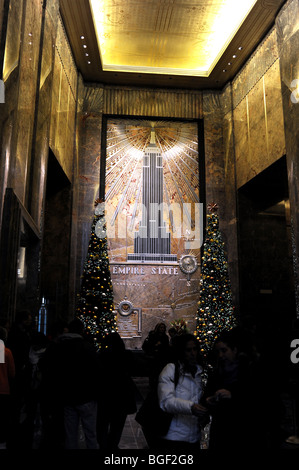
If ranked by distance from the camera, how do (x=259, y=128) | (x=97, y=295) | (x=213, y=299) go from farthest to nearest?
(x=259, y=128) → (x=213, y=299) → (x=97, y=295)

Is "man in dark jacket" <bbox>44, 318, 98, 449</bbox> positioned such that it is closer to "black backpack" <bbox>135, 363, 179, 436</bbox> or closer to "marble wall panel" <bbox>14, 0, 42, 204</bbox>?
"black backpack" <bbox>135, 363, 179, 436</bbox>

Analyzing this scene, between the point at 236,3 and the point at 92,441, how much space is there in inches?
472

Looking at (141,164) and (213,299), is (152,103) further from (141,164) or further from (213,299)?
(213,299)

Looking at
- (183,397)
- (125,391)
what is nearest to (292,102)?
(125,391)

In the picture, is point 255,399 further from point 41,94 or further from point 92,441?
point 41,94

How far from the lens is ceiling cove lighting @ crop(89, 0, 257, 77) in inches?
458

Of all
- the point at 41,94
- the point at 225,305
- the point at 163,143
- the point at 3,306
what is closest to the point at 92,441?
the point at 3,306

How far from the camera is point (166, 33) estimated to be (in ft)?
41.5

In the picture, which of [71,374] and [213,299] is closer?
[71,374]

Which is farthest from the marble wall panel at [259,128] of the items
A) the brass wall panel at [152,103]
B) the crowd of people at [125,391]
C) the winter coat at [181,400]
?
the winter coat at [181,400]

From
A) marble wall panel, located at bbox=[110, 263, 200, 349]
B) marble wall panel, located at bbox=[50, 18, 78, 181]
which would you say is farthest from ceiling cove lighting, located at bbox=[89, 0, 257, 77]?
marble wall panel, located at bbox=[110, 263, 200, 349]

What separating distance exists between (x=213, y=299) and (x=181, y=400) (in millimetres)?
9100

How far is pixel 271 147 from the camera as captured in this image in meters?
11.1

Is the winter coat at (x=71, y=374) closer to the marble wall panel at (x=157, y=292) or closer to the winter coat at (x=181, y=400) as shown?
the winter coat at (x=181, y=400)
